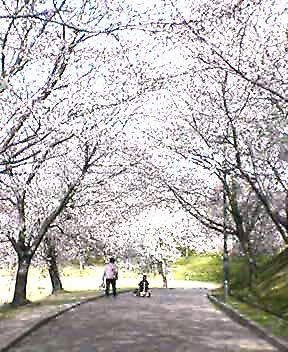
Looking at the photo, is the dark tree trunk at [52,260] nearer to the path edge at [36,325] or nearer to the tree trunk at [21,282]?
the path edge at [36,325]

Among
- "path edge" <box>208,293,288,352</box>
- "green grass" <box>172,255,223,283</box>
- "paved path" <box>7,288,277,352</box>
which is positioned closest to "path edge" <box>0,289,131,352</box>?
"paved path" <box>7,288,277,352</box>

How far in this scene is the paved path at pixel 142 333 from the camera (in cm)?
1041

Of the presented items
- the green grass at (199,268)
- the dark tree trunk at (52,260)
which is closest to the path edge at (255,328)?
the dark tree trunk at (52,260)

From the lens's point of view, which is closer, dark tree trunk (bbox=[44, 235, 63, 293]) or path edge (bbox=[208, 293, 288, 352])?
path edge (bbox=[208, 293, 288, 352])

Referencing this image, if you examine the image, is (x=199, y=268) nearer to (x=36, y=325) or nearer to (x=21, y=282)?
(x=21, y=282)

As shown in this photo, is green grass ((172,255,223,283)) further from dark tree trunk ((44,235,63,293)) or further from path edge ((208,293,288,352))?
path edge ((208,293,288,352))

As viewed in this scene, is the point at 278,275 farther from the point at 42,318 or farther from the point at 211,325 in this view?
the point at 42,318

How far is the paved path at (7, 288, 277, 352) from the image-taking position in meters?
10.4

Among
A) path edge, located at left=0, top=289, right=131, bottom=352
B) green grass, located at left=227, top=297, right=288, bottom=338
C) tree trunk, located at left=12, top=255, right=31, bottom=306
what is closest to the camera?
path edge, located at left=0, top=289, right=131, bottom=352

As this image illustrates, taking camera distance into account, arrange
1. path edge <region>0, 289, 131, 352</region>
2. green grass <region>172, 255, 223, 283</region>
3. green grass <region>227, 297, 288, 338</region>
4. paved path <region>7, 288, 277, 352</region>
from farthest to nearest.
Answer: green grass <region>172, 255, 223, 283</region> → green grass <region>227, 297, 288, 338</region> → paved path <region>7, 288, 277, 352</region> → path edge <region>0, 289, 131, 352</region>

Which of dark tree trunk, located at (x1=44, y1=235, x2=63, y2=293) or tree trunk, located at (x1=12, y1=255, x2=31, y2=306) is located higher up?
dark tree trunk, located at (x1=44, y1=235, x2=63, y2=293)

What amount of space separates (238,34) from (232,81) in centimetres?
607

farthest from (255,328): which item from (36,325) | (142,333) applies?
(36,325)

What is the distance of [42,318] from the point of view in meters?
14.5
